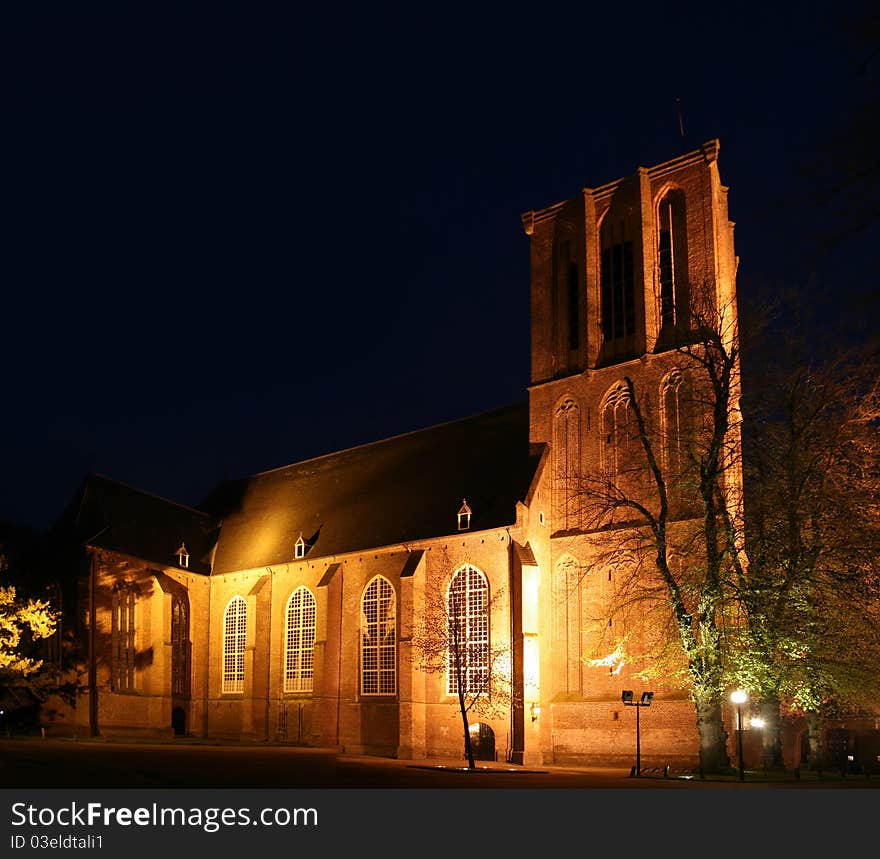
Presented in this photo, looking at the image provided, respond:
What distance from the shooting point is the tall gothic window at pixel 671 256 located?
4616 centimetres

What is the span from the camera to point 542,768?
132 ft

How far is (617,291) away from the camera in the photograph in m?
48.7

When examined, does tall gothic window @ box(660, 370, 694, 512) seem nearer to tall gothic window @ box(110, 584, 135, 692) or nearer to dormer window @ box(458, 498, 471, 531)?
dormer window @ box(458, 498, 471, 531)

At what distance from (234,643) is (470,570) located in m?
18.0

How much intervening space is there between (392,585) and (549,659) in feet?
30.4

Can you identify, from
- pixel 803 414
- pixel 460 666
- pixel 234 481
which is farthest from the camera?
pixel 234 481

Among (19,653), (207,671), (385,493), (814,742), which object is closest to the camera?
(814,742)

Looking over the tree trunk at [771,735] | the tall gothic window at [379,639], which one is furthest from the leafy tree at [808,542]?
the tall gothic window at [379,639]

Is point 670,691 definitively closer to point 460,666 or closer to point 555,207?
point 460,666

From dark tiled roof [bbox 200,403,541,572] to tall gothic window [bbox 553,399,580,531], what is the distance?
1.20 metres

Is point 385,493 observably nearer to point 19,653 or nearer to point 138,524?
point 138,524

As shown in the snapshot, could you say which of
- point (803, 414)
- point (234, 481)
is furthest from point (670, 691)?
point (234, 481)

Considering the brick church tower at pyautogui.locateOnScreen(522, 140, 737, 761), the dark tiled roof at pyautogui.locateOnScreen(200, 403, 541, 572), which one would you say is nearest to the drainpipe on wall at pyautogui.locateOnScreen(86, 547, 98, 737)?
the dark tiled roof at pyautogui.locateOnScreen(200, 403, 541, 572)

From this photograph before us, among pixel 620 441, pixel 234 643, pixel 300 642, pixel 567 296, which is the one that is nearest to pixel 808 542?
pixel 620 441
